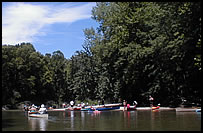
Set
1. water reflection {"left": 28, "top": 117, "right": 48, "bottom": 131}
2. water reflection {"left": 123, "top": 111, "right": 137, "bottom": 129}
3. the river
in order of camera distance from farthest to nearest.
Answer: water reflection {"left": 28, "top": 117, "right": 48, "bottom": 131}
water reflection {"left": 123, "top": 111, "right": 137, "bottom": 129}
the river

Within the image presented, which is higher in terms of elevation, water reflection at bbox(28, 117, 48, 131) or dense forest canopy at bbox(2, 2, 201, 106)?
dense forest canopy at bbox(2, 2, 201, 106)

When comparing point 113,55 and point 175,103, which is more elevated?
point 113,55

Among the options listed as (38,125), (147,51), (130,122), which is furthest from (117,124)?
(147,51)

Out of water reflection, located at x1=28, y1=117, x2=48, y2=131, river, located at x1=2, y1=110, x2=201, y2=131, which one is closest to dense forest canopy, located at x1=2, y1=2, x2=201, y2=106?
river, located at x1=2, y1=110, x2=201, y2=131

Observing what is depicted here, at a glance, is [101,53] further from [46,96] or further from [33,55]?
[46,96]

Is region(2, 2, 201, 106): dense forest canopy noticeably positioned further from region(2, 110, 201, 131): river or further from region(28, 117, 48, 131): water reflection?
region(28, 117, 48, 131): water reflection

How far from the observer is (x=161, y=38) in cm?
3659

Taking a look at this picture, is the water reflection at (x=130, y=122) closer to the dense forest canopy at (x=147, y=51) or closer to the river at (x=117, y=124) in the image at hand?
the river at (x=117, y=124)

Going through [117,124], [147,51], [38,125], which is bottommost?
[38,125]

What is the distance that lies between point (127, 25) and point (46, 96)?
51565 millimetres

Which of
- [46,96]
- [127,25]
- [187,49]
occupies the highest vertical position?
[127,25]

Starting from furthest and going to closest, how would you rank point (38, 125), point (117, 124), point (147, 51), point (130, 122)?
point (147, 51) < point (38, 125) < point (130, 122) < point (117, 124)

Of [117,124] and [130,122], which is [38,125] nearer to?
[117,124]

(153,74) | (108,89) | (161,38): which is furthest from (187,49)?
(108,89)
